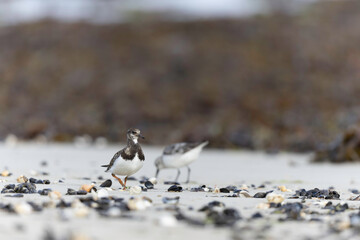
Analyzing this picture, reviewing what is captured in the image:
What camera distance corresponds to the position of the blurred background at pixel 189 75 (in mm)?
19562

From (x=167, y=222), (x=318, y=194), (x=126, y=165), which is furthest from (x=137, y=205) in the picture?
(x=318, y=194)

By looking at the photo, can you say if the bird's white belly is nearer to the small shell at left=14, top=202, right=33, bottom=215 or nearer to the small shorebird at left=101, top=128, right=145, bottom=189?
the small shorebird at left=101, top=128, right=145, bottom=189

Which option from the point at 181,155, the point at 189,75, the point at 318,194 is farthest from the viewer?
the point at 189,75

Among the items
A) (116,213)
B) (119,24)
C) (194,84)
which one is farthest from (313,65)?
(116,213)

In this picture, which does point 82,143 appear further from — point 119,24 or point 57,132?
point 119,24

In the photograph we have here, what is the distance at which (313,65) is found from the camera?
25.1 meters

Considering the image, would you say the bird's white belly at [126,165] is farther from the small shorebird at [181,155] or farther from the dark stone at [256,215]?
the dark stone at [256,215]

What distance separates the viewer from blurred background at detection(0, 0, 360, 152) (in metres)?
19.6

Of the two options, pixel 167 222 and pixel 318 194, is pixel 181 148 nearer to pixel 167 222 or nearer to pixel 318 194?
pixel 318 194

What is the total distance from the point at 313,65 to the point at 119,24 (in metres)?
11.9

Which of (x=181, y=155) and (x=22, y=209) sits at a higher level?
(x=181, y=155)

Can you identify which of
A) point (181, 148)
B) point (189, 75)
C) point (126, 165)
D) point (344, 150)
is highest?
point (189, 75)

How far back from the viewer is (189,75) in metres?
25.4

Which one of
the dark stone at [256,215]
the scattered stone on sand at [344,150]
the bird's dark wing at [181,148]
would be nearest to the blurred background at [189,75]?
the scattered stone on sand at [344,150]
